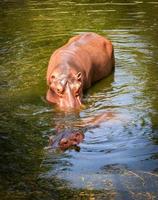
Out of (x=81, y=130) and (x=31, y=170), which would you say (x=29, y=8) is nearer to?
(x=81, y=130)

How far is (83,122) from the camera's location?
6.68 metres

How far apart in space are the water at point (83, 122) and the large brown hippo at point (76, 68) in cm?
19

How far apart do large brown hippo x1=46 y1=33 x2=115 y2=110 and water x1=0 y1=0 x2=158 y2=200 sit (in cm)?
19

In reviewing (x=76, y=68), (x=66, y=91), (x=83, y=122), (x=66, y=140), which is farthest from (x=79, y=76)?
(x=66, y=140)

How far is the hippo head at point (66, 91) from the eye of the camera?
7.39m

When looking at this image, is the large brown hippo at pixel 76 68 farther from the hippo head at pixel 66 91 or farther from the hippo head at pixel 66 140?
the hippo head at pixel 66 140

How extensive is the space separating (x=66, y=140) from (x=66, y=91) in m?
1.70

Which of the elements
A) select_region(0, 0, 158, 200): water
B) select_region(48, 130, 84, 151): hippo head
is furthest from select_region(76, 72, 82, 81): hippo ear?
select_region(48, 130, 84, 151): hippo head

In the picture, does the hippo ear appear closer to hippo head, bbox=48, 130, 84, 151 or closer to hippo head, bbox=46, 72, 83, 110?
hippo head, bbox=46, 72, 83, 110

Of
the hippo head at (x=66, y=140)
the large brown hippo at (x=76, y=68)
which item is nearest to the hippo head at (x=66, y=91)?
the large brown hippo at (x=76, y=68)

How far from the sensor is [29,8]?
55.0ft

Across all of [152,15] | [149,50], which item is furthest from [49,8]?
[149,50]

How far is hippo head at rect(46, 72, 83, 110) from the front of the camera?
7.39 m

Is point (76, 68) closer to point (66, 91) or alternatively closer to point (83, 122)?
point (66, 91)
